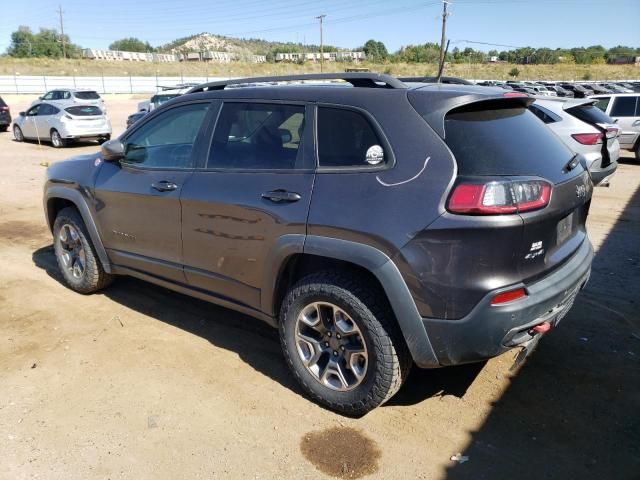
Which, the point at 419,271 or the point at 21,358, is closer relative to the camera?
the point at 419,271

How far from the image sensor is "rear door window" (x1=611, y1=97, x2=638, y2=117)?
1417 centimetres

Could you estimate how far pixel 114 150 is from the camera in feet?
14.1

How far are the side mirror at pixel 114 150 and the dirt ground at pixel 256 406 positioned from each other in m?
1.31

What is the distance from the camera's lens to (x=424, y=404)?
331cm

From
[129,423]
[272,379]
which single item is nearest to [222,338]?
[272,379]

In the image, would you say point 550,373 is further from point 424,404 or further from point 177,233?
point 177,233

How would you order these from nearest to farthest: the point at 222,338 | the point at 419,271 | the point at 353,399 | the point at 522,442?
the point at 419,271 → the point at 522,442 → the point at 353,399 → the point at 222,338

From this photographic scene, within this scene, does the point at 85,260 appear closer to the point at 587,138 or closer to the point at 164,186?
the point at 164,186

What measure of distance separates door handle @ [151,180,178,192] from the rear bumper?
2049 mm

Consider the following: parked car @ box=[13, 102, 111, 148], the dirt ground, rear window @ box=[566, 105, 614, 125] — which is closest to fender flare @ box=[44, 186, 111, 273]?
the dirt ground

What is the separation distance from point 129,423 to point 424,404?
1.74 meters

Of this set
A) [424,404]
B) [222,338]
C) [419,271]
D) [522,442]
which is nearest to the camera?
[419,271]

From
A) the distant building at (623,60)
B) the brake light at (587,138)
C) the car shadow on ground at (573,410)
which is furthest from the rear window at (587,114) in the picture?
the distant building at (623,60)

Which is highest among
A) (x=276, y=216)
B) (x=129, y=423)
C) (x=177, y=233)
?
(x=276, y=216)
